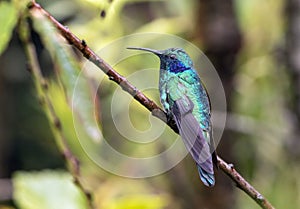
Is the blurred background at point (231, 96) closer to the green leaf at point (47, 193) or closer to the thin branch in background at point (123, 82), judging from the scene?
the green leaf at point (47, 193)

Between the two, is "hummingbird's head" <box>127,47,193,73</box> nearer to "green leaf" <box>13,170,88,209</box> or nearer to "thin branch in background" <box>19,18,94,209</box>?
"thin branch in background" <box>19,18,94,209</box>

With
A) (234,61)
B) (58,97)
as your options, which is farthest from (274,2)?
(58,97)

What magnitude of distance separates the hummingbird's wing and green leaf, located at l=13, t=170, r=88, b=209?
76cm

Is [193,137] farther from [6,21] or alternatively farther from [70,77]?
[6,21]

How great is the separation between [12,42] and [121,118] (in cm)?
116

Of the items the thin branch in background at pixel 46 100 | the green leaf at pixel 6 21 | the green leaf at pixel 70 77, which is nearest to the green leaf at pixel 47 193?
the thin branch in background at pixel 46 100

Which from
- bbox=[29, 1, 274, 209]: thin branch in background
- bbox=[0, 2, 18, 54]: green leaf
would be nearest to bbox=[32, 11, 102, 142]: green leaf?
bbox=[0, 2, 18, 54]: green leaf

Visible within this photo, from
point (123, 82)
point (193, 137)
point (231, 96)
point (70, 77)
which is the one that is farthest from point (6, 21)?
point (231, 96)

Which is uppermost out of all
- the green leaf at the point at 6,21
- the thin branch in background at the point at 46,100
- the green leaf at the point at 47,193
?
the green leaf at the point at 6,21

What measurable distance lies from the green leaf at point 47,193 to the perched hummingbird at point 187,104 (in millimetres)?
699

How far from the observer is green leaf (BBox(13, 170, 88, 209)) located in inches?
76.6

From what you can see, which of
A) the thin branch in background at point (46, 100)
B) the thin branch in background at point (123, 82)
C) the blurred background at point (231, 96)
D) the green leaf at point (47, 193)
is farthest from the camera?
the blurred background at point (231, 96)

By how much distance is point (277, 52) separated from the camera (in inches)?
119

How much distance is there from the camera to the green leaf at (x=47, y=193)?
1.95 m
